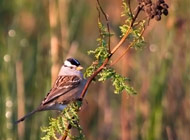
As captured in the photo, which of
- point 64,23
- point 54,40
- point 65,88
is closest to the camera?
point 65,88

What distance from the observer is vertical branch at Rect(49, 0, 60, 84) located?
4.69 metres

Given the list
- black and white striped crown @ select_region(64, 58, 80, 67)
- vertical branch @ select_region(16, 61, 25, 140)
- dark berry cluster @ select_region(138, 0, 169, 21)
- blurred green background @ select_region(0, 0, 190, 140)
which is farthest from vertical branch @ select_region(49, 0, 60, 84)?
dark berry cluster @ select_region(138, 0, 169, 21)

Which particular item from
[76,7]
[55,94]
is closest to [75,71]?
[55,94]

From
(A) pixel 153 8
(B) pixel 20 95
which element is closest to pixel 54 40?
(B) pixel 20 95

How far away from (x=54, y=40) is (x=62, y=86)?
0.94m

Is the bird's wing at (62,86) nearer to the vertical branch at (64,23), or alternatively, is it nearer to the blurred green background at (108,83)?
the blurred green background at (108,83)

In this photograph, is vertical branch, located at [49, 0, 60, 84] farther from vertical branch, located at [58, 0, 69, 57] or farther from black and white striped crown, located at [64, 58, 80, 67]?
black and white striped crown, located at [64, 58, 80, 67]

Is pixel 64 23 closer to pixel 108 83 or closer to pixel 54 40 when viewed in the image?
pixel 54 40

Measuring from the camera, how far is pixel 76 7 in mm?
4941

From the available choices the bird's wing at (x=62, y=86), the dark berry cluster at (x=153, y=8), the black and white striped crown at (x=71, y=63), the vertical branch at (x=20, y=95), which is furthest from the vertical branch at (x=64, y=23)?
the dark berry cluster at (x=153, y=8)

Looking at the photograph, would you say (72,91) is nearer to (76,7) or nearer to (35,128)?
(35,128)

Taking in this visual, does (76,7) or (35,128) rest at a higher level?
(76,7)

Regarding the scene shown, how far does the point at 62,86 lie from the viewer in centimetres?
391

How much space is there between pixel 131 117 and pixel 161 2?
235 cm
